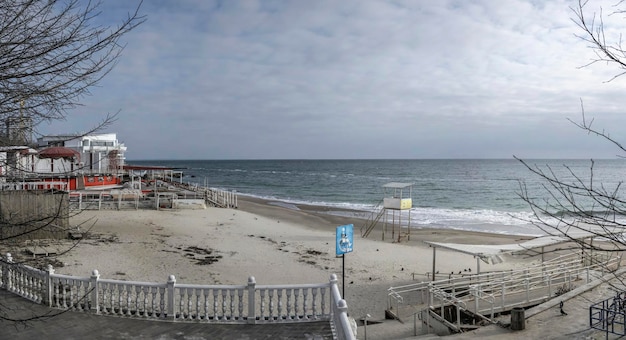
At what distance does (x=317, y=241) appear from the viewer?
81.5 ft

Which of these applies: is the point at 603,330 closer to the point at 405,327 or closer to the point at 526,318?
the point at 526,318

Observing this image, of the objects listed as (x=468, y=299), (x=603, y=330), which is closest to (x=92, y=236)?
(x=468, y=299)

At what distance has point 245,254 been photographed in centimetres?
1983

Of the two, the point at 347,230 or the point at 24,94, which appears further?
the point at 347,230

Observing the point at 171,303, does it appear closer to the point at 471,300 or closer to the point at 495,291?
the point at 471,300

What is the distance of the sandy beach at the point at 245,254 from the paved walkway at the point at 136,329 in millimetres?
3609

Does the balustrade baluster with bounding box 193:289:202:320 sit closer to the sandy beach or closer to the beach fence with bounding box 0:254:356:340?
the beach fence with bounding box 0:254:356:340

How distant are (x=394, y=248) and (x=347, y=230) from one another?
13747mm

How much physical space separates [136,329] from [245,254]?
11.7 meters

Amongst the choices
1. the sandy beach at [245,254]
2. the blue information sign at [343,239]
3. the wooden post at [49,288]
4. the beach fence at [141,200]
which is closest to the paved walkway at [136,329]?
the wooden post at [49,288]

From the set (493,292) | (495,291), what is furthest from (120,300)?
(495,291)

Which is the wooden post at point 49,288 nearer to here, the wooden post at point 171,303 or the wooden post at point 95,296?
the wooden post at point 95,296

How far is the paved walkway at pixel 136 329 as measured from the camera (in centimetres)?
779

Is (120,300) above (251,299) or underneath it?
underneath
